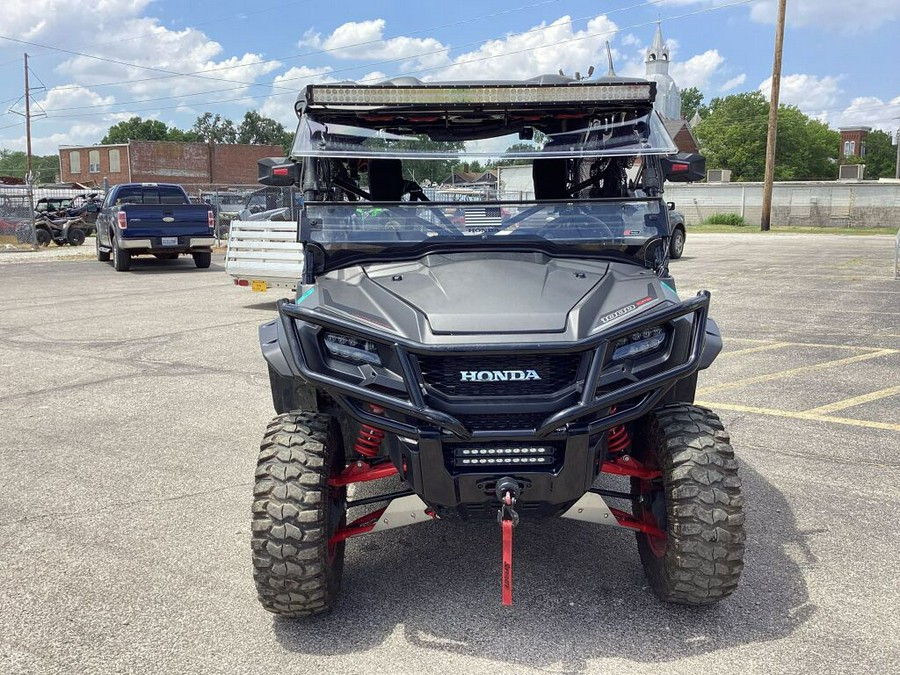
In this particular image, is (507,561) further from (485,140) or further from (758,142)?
(758,142)

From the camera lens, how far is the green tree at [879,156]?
369 ft

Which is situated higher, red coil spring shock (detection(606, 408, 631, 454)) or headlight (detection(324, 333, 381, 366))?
headlight (detection(324, 333, 381, 366))

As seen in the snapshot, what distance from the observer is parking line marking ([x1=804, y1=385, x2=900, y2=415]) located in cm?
664

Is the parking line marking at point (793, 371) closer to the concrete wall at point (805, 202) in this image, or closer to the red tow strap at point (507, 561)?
the red tow strap at point (507, 561)

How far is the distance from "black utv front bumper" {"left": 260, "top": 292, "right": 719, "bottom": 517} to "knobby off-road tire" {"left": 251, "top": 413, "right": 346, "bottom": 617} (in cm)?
30

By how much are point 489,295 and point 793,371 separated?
18.5 ft

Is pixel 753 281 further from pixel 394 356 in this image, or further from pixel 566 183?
pixel 394 356

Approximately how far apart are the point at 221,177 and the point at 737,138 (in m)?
48.0

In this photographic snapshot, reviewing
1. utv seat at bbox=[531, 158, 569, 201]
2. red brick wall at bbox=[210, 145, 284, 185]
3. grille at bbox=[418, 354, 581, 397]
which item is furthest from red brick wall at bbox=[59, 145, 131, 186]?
grille at bbox=[418, 354, 581, 397]

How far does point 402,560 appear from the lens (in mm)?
4027

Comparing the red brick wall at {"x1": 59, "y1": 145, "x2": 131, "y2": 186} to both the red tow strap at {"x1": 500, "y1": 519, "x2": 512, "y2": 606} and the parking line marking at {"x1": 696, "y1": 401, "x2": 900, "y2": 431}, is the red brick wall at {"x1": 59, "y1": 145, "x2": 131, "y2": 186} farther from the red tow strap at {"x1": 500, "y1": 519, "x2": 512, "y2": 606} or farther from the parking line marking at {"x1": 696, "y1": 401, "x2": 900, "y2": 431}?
the red tow strap at {"x1": 500, "y1": 519, "x2": 512, "y2": 606}

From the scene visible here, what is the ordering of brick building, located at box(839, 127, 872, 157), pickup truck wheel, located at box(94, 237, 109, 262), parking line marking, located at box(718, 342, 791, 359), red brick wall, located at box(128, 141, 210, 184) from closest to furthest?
parking line marking, located at box(718, 342, 791, 359)
pickup truck wheel, located at box(94, 237, 109, 262)
red brick wall, located at box(128, 141, 210, 184)
brick building, located at box(839, 127, 872, 157)

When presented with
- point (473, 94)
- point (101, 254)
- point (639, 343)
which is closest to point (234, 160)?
point (101, 254)

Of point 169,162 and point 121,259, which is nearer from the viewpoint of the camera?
point 121,259
